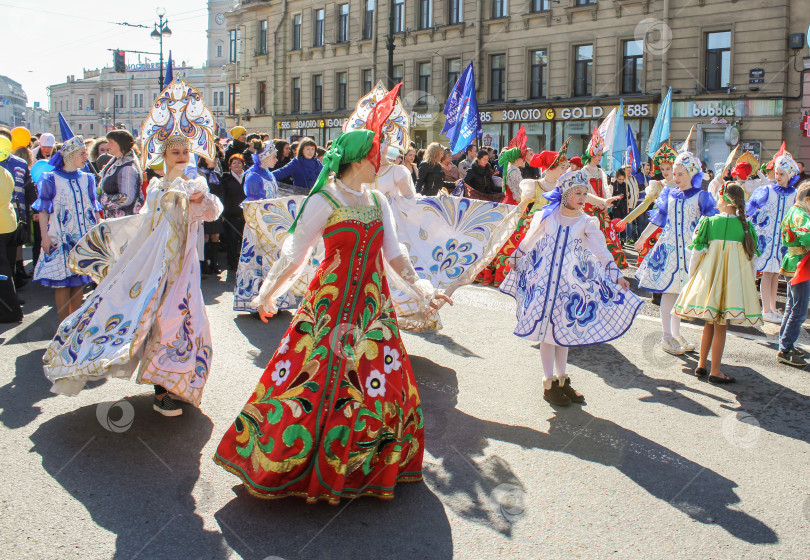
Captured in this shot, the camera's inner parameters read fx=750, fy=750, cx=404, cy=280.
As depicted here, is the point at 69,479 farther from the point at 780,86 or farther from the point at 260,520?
the point at 780,86

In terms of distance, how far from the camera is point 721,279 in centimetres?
619

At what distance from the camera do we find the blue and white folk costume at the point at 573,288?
17.8ft

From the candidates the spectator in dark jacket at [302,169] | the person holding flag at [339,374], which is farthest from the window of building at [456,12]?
the person holding flag at [339,374]

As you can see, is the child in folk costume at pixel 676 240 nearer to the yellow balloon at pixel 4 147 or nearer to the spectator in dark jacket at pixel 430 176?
the spectator in dark jacket at pixel 430 176

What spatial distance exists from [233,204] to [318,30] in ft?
100

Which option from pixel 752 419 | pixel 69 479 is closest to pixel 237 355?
pixel 69 479

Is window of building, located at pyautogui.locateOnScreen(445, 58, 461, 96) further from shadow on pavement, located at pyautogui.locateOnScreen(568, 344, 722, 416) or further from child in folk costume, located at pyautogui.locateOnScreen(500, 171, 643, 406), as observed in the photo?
child in folk costume, located at pyautogui.locateOnScreen(500, 171, 643, 406)

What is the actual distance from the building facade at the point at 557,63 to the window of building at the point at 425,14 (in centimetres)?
5

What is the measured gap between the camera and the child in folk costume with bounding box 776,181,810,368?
6.67m

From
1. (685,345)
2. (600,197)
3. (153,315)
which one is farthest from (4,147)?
(685,345)

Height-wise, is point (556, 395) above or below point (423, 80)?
below

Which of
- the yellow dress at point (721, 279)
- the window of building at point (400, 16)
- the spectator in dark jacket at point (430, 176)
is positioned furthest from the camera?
the window of building at point (400, 16)

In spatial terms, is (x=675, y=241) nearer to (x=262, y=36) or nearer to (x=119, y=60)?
(x=119, y=60)

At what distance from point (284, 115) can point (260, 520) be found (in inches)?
1575
